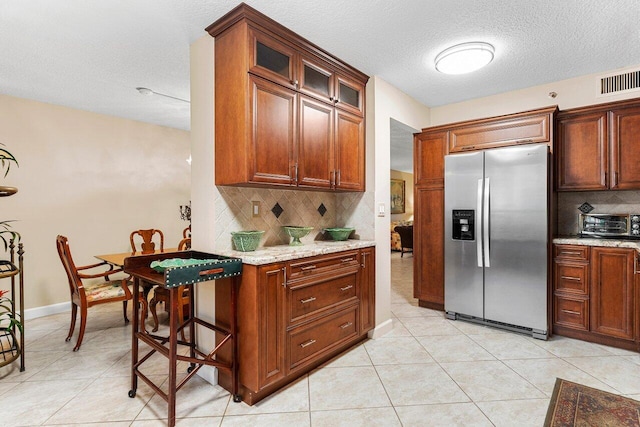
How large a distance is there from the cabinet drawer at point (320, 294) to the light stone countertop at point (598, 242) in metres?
2.03

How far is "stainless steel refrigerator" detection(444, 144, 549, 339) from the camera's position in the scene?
3.02 metres

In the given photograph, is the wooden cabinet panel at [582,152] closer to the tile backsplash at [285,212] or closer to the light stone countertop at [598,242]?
the light stone countertop at [598,242]

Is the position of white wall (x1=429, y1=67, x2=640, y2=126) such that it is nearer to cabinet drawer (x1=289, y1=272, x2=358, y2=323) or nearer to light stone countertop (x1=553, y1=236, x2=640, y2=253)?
light stone countertop (x1=553, y1=236, x2=640, y2=253)

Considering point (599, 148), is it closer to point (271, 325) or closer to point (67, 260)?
point (271, 325)

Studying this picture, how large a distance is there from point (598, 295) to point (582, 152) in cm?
136

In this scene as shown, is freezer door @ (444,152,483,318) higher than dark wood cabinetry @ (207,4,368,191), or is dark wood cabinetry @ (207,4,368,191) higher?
dark wood cabinetry @ (207,4,368,191)

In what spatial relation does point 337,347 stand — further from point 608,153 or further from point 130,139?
point 130,139

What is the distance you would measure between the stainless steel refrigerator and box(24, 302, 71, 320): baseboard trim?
4614mm

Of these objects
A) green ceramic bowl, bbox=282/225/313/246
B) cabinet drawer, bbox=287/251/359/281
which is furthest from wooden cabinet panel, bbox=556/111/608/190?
green ceramic bowl, bbox=282/225/313/246

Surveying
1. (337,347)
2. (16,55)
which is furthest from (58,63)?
(337,347)

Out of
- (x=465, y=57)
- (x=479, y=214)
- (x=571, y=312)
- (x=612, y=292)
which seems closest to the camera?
(x=465, y=57)

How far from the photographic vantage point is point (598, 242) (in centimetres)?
290

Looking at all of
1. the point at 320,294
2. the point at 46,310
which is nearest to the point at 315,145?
the point at 320,294

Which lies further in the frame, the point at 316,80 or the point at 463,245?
the point at 463,245
